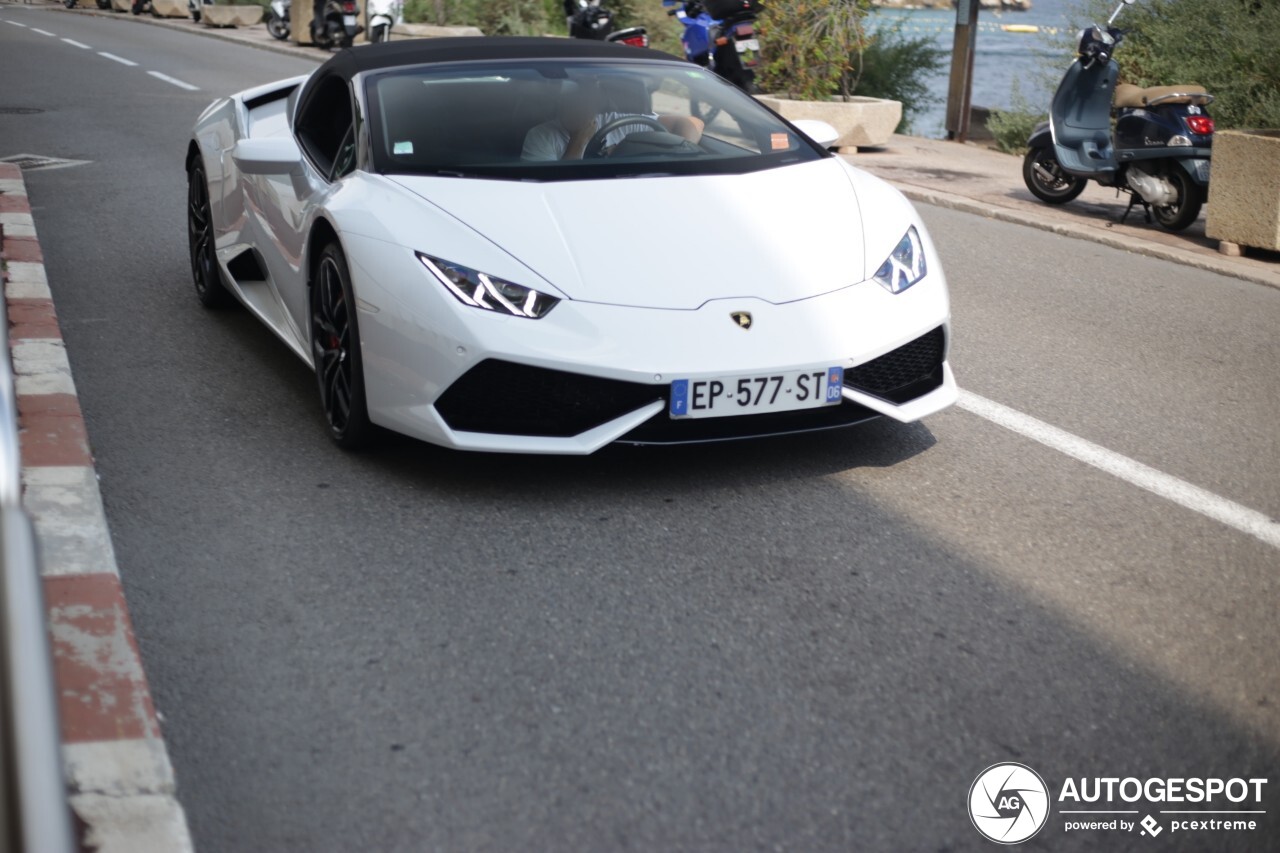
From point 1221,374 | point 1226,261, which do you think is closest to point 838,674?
point 1221,374

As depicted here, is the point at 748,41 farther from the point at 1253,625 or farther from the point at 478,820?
the point at 478,820

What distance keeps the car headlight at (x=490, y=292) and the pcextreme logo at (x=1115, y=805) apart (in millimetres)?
1875

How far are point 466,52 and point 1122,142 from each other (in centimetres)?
522

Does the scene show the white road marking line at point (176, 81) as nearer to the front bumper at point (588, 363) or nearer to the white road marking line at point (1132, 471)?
the white road marking line at point (1132, 471)

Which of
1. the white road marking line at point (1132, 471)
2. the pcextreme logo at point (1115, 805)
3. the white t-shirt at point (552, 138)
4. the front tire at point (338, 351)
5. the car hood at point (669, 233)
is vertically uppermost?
the white t-shirt at point (552, 138)

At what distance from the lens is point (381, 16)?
23.8 metres

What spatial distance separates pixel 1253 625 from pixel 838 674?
1069 mm

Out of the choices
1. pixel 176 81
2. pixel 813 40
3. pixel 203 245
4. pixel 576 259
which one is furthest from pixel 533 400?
pixel 176 81

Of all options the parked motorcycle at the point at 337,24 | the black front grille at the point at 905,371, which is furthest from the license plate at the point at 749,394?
the parked motorcycle at the point at 337,24

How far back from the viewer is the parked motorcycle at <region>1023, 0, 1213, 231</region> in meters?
9.12

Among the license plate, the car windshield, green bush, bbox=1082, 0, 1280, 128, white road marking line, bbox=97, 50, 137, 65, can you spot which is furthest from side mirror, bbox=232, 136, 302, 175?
white road marking line, bbox=97, 50, 137, 65

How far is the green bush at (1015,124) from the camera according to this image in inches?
535

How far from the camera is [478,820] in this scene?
271 cm

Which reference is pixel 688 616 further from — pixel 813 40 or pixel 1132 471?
pixel 813 40
